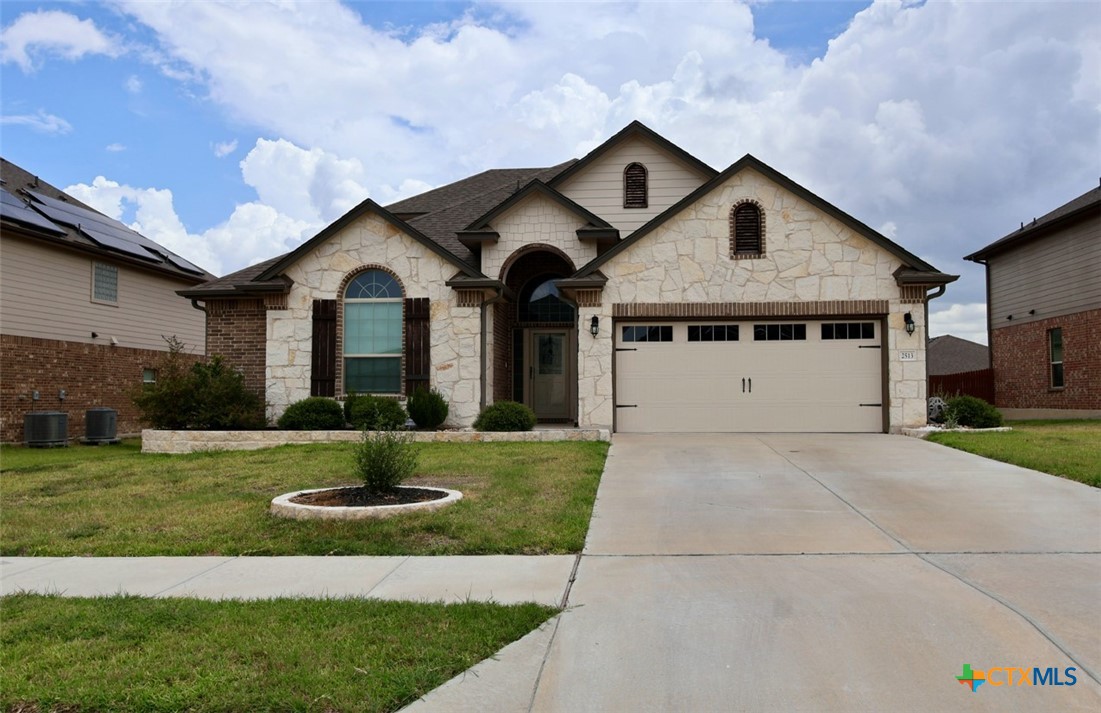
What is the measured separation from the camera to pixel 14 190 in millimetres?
23094

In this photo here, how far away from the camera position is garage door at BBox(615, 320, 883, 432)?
1593 centimetres

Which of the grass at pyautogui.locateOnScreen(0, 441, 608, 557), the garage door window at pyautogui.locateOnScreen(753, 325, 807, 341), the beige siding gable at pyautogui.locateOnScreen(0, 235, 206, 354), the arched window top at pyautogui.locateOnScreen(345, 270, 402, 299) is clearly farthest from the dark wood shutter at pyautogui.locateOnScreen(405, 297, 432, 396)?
the beige siding gable at pyautogui.locateOnScreen(0, 235, 206, 354)

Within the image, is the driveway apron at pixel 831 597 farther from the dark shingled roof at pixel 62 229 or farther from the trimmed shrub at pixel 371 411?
the dark shingled roof at pixel 62 229

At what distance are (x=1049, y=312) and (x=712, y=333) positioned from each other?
1291 cm

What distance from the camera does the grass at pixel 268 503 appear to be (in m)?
7.23

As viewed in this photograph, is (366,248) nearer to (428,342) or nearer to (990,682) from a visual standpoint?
(428,342)

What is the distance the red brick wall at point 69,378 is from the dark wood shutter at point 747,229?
44.2ft

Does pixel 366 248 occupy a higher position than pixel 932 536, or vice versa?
pixel 366 248

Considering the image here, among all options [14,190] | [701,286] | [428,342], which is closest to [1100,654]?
[701,286]

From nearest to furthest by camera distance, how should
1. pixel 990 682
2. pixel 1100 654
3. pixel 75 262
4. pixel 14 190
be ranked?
pixel 990 682 → pixel 1100 654 → pixel 75 262 → pixel 14 190

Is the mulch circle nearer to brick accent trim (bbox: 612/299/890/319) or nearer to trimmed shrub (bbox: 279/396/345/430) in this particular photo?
trimmed shrub (bbox: 279/396/345/430)

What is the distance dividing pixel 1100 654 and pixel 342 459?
405 inches

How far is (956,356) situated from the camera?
46125 millimetres

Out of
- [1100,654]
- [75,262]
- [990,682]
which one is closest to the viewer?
[990,682]
